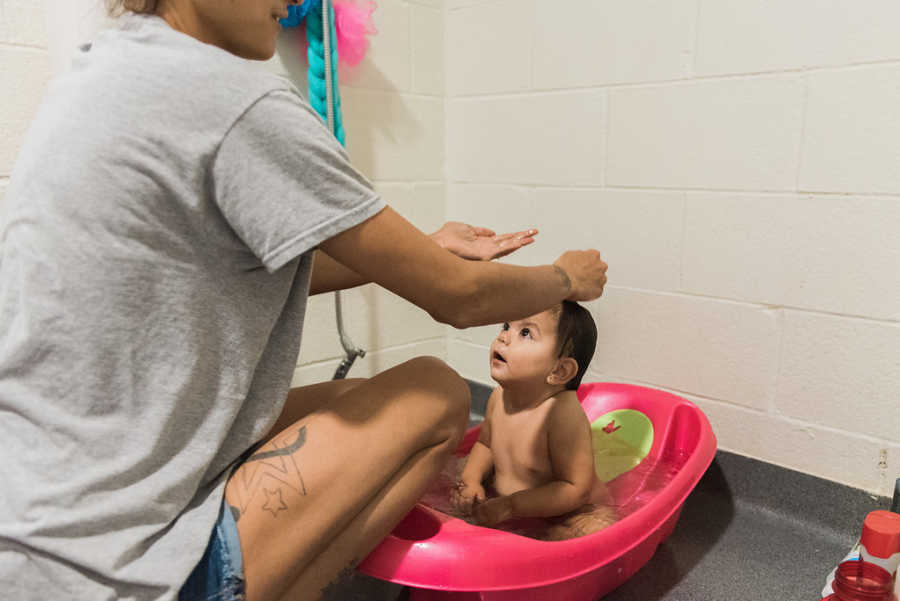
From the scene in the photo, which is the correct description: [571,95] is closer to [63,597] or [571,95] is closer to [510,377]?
[510,377]

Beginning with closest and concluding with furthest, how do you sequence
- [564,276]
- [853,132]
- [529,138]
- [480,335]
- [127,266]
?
1. [127,266]
2. [564,276]
3. [853,132]
4. [529,138]
5. [480,335]

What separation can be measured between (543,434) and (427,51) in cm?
113

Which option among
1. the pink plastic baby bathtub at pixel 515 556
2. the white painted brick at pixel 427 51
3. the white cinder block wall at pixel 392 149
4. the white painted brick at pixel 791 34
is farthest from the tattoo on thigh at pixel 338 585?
the white painted brick at pixel 427 51

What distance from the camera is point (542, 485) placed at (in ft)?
4.23

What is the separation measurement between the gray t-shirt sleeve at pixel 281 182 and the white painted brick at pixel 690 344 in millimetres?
968

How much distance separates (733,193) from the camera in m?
1.40

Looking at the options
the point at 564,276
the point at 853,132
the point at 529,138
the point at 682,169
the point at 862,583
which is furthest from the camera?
the point at 529,138

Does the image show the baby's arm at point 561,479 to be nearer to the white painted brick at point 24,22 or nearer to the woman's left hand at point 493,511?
the woman's left hand at point 493,511

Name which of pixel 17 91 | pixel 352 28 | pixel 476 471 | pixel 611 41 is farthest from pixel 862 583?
pixel 17 91

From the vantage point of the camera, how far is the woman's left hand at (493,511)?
118cm

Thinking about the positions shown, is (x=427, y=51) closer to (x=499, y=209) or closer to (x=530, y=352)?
(x=499, y=209)

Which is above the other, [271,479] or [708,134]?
[708,134]

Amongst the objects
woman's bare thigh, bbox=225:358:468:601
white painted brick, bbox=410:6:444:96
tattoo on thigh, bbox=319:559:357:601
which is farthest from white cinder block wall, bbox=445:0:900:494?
tattoo on thigh, bbox=319:559:357:601

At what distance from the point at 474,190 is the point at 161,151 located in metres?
1.27
